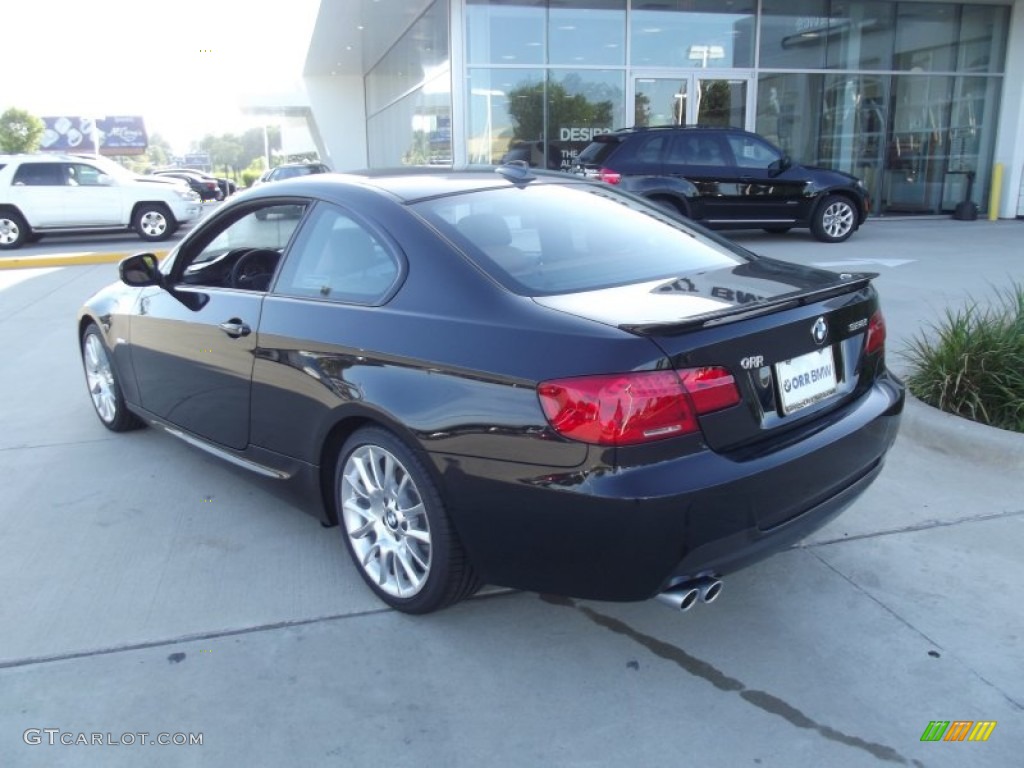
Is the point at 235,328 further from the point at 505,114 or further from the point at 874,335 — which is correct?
the point at 505,114

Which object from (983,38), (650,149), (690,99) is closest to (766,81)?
(690,99)

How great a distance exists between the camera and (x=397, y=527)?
3178 mm

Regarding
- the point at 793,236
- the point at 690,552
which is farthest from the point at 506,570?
the point at 793,236

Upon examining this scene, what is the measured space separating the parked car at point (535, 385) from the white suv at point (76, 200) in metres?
14.8

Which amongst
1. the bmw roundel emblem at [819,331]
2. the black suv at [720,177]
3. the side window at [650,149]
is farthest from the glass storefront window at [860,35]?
the bmw roundel emblem at [819,331]

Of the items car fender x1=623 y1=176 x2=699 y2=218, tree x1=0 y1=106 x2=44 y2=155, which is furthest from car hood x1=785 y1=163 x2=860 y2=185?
tree x1=0 y1=106 x2=44 y2=155

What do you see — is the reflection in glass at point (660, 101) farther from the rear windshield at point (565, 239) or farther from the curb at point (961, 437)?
the rear windshield at point (565, 239)

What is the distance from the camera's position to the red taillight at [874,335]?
10.8 ft

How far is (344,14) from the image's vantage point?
22.9 meters

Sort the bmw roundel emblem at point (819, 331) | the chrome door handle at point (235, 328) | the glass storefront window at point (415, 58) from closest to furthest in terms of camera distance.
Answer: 1. the bmw roundel emblem at point (819, 331)
2. the chrome door handle at point (235, 328)
3. the glass storefront window at point (415, 58)

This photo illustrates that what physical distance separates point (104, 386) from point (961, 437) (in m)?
4.87

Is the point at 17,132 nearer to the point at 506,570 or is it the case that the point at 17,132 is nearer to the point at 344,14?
the point at 344,14

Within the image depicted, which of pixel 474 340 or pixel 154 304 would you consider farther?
pixel 154 304

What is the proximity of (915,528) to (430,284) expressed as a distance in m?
2.44
